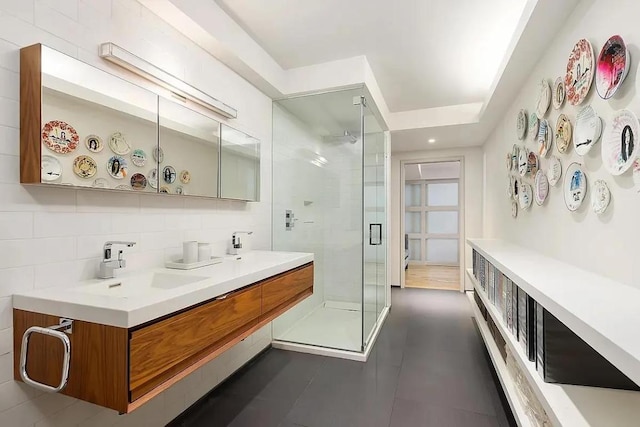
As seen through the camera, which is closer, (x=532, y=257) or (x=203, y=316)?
(x=203, y=316)

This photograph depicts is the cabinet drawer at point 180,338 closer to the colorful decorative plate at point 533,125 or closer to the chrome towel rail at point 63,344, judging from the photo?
the chrome towel rail at point 63,344

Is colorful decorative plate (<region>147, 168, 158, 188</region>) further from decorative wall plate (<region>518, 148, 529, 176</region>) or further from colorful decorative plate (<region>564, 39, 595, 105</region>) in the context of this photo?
decorative wall plate (<region>518, 148, 529, 176</region>)

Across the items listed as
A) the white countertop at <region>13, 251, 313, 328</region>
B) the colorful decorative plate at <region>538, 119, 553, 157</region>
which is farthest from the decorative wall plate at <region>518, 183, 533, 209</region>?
the white countertop at <region>13, 251, 313, 328</region>

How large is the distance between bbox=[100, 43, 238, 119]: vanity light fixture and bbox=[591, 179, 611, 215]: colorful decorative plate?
2.18m

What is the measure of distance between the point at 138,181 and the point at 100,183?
0.64ft

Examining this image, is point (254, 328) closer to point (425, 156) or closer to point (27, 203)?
point (27, 203)

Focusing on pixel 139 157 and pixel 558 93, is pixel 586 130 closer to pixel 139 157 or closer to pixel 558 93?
pixel 558 93

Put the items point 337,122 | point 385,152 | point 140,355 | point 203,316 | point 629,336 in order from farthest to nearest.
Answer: point 385,152, point 337,122, point 203,316, point 140,355, point 629,336

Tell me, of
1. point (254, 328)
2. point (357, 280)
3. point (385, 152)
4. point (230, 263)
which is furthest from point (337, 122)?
point (254, 328)

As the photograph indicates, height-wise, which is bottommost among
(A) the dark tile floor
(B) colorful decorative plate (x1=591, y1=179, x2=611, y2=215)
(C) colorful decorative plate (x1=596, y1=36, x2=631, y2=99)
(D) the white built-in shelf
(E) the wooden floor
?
(E) the wooden floor

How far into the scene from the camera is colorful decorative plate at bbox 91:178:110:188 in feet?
4.69

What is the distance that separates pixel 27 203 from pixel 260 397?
1.75 meters

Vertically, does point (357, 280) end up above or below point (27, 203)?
below

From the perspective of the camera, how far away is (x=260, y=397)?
85.6 inches
